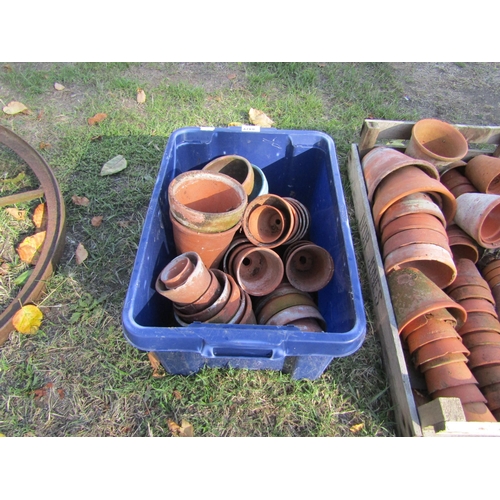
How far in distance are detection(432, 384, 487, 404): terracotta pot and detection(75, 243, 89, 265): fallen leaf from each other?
224 centimetres

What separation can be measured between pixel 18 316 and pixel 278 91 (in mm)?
2871

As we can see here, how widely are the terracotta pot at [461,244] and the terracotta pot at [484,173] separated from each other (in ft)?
1.26

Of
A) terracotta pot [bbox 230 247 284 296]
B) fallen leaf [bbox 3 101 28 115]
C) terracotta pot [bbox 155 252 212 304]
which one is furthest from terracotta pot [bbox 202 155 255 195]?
fallen leaf [bbox 3 101 28 115]

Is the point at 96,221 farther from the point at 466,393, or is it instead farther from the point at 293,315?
the point at 466,393

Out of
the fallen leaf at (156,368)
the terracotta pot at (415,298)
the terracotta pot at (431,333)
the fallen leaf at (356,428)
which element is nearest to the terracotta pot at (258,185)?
the terracotta pot at (415,298)

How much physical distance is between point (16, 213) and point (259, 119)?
204 centimetres

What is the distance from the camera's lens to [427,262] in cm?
221

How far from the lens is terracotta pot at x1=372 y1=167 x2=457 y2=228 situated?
84.2 inches

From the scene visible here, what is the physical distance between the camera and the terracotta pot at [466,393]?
177 cm

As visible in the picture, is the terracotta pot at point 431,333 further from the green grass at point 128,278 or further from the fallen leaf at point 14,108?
the fallen leaf at point 14,108

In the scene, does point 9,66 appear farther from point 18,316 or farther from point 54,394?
point 54,394

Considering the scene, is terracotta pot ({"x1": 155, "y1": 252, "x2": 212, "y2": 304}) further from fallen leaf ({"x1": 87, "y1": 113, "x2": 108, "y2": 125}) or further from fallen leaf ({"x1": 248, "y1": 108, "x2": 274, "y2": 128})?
fallen leaf ({"x1": 87, "y1": 113, "x2": 108, "y2": 125})

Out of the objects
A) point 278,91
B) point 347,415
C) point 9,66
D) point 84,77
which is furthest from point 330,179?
point 9,66

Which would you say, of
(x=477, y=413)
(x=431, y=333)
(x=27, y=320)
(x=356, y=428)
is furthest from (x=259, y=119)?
(x=477, y=413)
